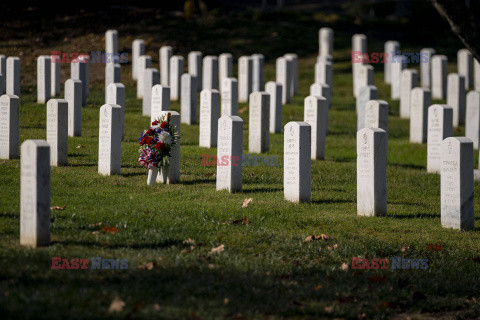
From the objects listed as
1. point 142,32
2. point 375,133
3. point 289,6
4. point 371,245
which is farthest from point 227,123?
point 289,6

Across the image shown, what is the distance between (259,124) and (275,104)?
2.35 m

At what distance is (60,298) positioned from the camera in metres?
6.29

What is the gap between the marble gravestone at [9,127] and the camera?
1227 centimetres

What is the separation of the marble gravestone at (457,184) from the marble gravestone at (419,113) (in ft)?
24.9

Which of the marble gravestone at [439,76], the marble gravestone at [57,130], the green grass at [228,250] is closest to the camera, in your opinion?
the green grass at [228,250]

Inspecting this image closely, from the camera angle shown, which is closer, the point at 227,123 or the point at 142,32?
the point at 227,123

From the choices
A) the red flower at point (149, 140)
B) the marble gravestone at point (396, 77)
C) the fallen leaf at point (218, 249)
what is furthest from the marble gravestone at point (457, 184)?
the marble gravestone at point (396, 77)

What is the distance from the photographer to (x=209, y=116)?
14.9 meters

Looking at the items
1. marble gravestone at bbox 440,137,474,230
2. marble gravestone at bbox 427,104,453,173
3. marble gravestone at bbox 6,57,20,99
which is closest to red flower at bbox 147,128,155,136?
marble gravestone at bbox 440,137,474,230

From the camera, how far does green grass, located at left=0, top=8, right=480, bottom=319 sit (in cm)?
661

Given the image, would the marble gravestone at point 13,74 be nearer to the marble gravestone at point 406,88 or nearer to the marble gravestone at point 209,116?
the marble gravestone at point 209,116

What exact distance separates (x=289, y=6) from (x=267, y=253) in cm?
3109

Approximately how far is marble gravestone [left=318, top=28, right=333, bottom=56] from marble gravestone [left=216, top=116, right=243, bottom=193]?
15.7m

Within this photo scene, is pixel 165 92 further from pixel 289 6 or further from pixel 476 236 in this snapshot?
pixel 289 6
